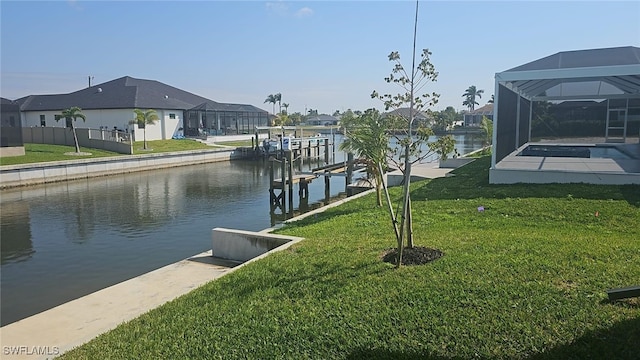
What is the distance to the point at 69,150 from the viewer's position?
29.5 m

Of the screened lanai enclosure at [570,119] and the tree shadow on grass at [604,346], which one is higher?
the screened lanai enclosure at [570,119]

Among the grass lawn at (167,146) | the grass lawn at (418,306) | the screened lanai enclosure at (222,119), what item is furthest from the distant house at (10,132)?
the grass lawn at (418,306)

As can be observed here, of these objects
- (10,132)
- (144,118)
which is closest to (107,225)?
(10,132)

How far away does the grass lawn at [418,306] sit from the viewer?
3777 mm

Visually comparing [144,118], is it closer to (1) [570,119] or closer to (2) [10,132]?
(2) [10,132]

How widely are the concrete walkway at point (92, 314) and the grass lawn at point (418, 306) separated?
29.3 inches

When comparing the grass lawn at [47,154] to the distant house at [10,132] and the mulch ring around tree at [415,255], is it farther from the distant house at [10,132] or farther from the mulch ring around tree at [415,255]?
the mulch ring around tree at [415,255]

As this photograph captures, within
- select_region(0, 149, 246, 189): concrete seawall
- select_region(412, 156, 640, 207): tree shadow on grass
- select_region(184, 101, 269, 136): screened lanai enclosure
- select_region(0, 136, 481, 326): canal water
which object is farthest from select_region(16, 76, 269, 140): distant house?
select_region(412, 156, 640, 207): tree shadow on grass

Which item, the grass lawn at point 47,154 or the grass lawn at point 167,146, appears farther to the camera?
the grass lawn at point 167,146

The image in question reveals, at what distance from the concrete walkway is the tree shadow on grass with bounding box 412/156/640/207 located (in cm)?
585

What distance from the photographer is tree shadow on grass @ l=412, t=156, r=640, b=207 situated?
9.65 metres

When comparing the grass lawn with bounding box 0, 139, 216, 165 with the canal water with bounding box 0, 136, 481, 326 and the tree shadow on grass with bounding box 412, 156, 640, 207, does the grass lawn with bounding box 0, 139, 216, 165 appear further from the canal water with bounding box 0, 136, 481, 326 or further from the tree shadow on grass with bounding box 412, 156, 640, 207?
the tree shadow on grass with bounding box 412, 156, 640, 207

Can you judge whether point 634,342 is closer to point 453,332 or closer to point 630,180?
point 453,332

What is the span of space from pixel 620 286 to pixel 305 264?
3.45 metres
